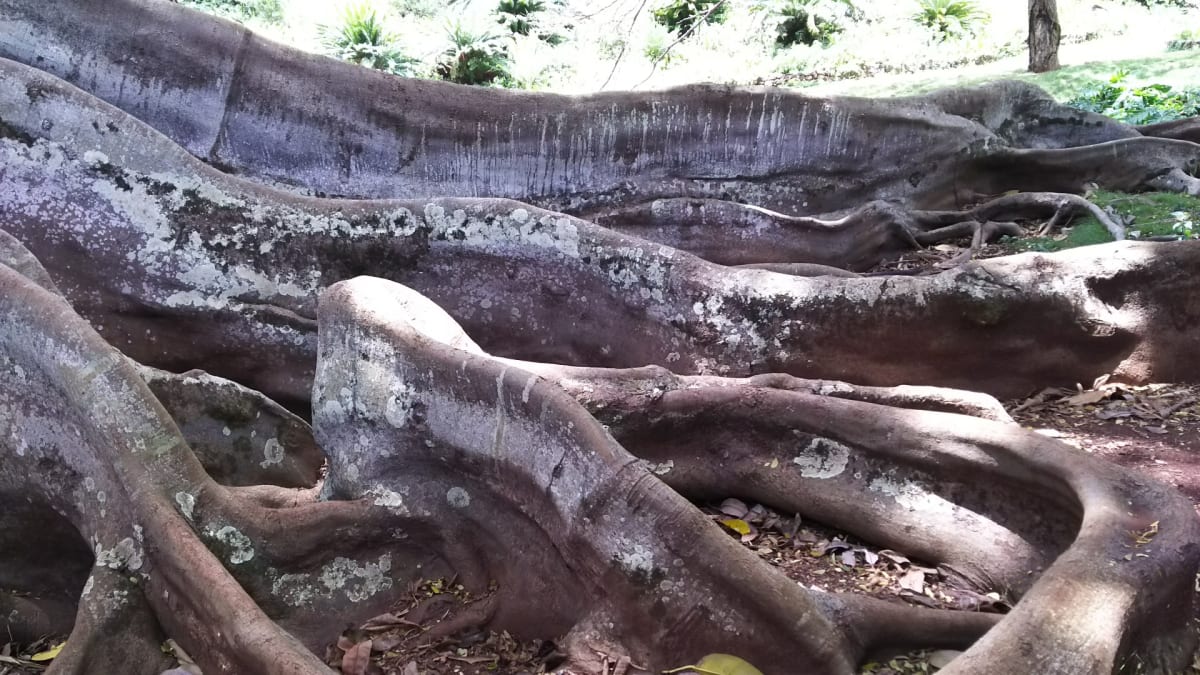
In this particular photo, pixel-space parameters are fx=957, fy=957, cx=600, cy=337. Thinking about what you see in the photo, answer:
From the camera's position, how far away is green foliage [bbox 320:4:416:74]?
1451cm

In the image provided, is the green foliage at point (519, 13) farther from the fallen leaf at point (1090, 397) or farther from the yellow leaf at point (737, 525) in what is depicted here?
the yellow leaf at point (737, 525)

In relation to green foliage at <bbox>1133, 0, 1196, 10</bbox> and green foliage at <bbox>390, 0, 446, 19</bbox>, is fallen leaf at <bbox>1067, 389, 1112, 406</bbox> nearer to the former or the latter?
green foliage at <bbox>1133, 0, 1196, 10</bbox>

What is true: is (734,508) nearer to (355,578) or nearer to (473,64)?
(355,578)

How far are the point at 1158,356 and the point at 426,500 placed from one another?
2932mm

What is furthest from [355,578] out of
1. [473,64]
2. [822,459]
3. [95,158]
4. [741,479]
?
[473,64]

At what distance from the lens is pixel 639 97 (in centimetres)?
557

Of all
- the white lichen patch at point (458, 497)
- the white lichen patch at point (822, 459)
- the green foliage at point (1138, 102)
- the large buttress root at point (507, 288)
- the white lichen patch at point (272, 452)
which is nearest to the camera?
the white lichen patch at point (458, 497)

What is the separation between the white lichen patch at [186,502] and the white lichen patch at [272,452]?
0.92 meters

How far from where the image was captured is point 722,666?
2195 millimetres

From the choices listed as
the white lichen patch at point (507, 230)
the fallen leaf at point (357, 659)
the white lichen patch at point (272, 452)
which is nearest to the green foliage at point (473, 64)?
the white lichen patch at point (507, 230)

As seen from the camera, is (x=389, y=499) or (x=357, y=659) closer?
(x=357, y=659)

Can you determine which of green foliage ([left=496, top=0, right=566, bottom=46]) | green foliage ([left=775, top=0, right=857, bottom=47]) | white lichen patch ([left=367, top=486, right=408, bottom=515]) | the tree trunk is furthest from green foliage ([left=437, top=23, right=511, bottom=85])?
white lichen patch ([left=367, top=486, right=408, bottom=515])

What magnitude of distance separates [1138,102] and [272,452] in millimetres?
8836

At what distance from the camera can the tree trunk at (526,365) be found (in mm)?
2291
